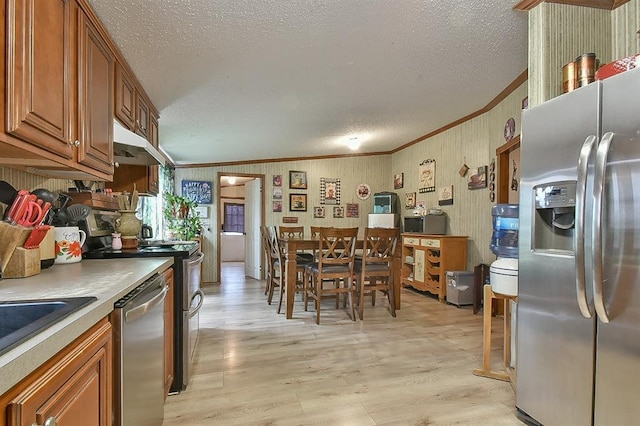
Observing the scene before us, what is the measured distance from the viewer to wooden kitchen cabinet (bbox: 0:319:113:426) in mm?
626

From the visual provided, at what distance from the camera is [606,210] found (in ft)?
4.50

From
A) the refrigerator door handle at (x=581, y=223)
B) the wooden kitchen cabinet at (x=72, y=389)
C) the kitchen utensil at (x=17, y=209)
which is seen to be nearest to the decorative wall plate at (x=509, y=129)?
the refrigerator door handle at (x=581, y=223)

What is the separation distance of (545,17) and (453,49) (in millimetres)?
596

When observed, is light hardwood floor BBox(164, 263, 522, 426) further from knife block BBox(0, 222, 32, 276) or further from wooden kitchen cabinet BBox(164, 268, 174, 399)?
knife block BBox(0, 222, 32, 276)

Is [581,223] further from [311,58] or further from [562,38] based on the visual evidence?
[311,58]

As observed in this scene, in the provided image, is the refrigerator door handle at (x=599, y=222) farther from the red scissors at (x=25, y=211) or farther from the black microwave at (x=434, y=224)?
the black microwave at (x=434, y=224)

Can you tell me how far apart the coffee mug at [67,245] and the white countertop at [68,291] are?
0.13ft

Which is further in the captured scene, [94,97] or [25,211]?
[94,97]

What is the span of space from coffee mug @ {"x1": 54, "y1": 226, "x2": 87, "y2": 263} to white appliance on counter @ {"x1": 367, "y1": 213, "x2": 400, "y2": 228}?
4737 mm

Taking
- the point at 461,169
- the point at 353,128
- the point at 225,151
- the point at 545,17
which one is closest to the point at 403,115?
the point at 353,128

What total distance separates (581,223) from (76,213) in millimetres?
2499

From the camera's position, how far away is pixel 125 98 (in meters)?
2.26

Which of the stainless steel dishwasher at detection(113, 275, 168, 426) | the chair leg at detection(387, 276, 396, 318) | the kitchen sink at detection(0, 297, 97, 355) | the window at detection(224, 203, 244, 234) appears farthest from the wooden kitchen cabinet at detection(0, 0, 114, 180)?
the window at detection(224, 203, 244, 234)

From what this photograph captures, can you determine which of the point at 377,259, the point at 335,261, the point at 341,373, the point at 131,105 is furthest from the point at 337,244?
the point at 131,105
